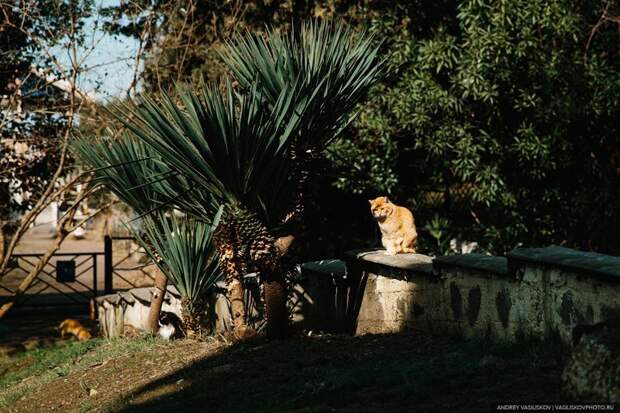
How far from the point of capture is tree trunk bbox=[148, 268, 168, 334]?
10.3 meters

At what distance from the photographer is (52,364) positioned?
10633 millimetres

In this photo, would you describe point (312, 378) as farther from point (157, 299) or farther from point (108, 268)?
point (108, 268)

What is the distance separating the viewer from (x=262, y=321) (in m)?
9.56

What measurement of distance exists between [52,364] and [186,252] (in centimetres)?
258

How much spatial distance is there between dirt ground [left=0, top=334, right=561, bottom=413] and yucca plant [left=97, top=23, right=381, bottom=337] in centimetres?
83

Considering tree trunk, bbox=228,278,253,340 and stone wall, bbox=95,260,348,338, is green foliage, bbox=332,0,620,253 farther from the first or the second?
tree trunk, bbox=228,278,253,340

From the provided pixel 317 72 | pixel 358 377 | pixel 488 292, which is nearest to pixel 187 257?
pixel 317 72

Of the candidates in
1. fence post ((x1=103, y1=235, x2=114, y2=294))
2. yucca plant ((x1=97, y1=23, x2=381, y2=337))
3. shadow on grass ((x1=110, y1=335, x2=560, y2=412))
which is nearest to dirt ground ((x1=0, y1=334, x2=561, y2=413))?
shadow on grass ((x1=110, y1=335, x2=560, y2=412))

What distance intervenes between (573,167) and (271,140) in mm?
6362

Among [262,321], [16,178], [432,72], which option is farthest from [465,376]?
[16,178]

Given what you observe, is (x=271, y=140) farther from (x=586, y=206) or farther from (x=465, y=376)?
(x=586, y=206)

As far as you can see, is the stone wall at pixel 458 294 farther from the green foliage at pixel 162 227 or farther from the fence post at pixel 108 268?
the fence post at pixel 108 268

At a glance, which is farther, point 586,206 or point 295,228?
point 586,206

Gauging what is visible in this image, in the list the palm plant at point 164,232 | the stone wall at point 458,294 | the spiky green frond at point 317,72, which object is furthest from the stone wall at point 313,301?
the spiky green frond at point 317,72
